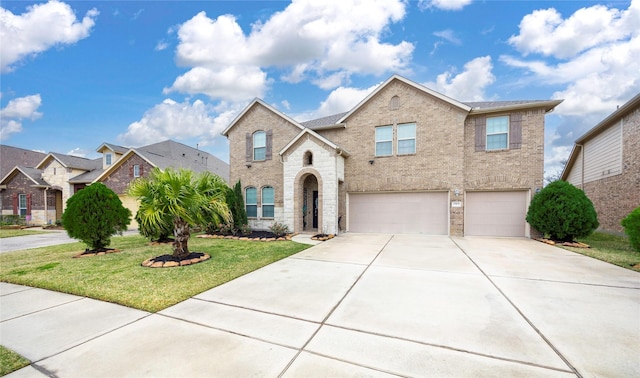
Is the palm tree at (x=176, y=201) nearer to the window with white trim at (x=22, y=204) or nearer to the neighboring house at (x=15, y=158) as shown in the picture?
the window with white trim at (x=22, y=204)

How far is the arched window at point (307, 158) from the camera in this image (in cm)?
1223

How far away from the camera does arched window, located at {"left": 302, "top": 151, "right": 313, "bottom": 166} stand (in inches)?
482

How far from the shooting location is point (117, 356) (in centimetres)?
254

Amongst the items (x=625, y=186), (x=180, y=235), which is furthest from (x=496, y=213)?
(x=180, y=235)

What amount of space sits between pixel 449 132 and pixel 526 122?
3.07 m

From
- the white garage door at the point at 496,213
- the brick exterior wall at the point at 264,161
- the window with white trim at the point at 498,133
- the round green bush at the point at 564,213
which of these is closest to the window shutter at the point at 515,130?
the window with white trim at the point at 498,133

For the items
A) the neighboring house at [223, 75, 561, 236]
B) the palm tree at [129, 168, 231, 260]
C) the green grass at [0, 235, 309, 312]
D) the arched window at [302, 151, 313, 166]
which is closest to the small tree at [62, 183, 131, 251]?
the green grass at [0, 235, 309, 312]

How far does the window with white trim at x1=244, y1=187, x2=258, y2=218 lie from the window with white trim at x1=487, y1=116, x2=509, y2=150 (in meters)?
11.8

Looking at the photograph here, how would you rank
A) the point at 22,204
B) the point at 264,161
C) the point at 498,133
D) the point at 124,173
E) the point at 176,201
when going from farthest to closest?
the point at 22,204 < the point at 124,173 < the point at 264,161 < the point at 498,133 < the point at 176,201

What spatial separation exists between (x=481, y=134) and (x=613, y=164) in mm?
6721

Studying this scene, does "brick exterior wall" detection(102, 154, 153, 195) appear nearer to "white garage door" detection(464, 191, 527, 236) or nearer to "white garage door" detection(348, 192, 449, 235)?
"white garage door" detection(348, 192, 449, 235)

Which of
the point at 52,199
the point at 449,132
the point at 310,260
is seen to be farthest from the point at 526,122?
the point at 52,199

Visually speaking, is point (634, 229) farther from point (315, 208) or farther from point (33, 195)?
point (33, 195)

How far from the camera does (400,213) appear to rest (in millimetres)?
12336
